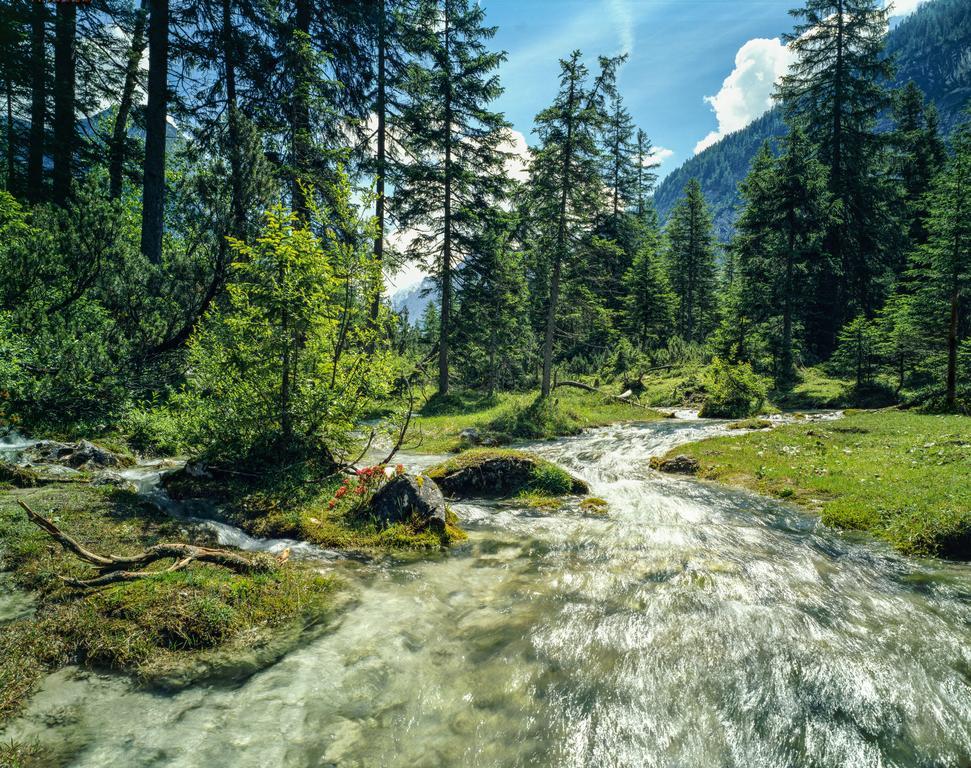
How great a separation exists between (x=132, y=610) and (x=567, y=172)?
78.2ft

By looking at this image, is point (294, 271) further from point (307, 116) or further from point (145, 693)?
point (307, 116)

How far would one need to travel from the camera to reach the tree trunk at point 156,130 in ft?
43.8

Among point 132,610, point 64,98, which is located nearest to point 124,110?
point 64,98

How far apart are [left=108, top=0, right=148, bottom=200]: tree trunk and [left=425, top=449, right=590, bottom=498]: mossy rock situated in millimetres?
17481

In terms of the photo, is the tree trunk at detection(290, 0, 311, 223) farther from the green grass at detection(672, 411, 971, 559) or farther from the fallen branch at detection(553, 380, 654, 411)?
the fallen branch at detection(553, 380, 654, 411)

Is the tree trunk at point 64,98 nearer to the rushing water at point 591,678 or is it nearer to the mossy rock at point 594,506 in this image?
the rushing water at point 591,678

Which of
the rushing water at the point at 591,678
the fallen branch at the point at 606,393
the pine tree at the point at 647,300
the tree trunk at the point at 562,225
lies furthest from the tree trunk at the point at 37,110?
the pine tree at the point at 647,300

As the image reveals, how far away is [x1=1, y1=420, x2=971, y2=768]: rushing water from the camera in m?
3.56

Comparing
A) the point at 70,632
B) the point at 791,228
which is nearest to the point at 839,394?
the point at 791,228

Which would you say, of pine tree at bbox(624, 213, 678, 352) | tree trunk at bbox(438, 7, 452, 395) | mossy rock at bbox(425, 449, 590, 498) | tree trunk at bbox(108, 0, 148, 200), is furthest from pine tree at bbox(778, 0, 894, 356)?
tree trunk at bbox(108, 0, 148, 200)

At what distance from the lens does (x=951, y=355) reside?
1989 centimetres

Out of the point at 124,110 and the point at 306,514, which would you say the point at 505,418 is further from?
the point at 124,110

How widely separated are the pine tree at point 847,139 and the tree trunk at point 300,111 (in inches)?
1450

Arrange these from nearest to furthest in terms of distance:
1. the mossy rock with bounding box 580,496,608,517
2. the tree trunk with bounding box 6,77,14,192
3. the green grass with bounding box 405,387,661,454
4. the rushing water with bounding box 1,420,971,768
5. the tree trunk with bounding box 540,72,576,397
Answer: the rushing water with bounding box 1,420,971,768
the mossy rock with bounding box 580,496,608,517
the tree trunk with bounding box 6,77,14,192
the green grass with bounding box 405,387,661,454
the tree trunk with bounding box 540,72,576,397
